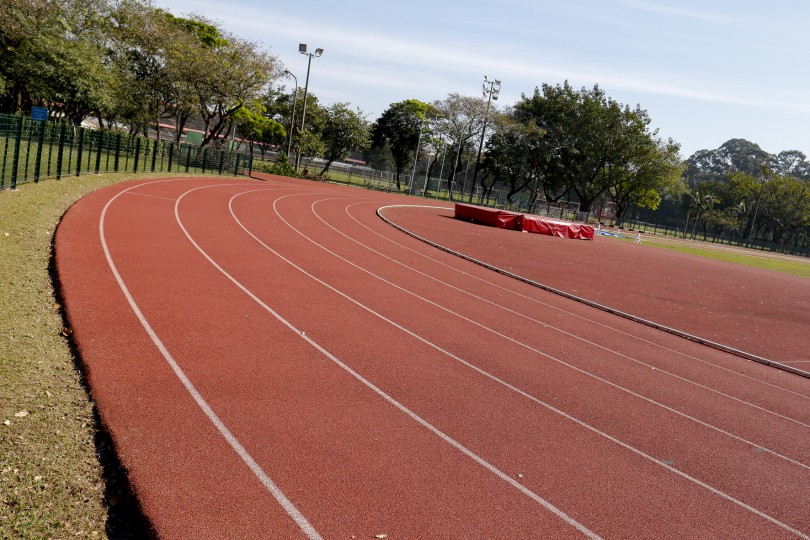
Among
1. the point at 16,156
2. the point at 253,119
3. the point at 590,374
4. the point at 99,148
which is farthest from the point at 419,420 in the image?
the point at 253,119

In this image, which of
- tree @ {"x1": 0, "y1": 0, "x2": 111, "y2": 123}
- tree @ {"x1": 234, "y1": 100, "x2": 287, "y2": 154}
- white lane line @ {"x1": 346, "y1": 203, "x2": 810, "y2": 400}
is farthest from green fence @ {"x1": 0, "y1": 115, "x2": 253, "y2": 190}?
white lane line @ {"x1": 346, "y1": 203, "x2": 810, "y2": 400}

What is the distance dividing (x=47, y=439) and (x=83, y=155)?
23048 mm

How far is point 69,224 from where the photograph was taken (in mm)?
13422

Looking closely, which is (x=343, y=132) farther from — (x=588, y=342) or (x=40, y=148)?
(x=588, y=342)

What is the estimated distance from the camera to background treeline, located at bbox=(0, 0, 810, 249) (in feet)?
110

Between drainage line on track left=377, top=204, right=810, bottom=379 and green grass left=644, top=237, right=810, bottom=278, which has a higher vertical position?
green grass left=644, top=237, right=810, bottom=278

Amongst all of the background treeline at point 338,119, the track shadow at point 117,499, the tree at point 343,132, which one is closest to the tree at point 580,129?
the background treeline at point 338,119

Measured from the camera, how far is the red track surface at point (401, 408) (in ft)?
16.5

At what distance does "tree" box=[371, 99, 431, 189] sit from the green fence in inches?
1303

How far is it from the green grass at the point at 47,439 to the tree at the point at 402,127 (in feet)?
209

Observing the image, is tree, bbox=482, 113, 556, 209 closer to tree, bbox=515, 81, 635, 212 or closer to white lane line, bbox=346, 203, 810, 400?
tree, bbox=515, 81, 635, 212

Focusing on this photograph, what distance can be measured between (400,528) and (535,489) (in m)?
1.55

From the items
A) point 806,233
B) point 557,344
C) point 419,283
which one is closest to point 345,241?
point 419,283

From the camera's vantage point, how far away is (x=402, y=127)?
237 feet
